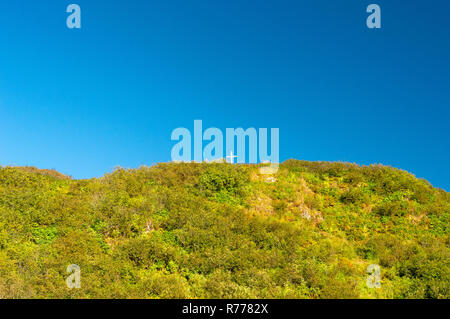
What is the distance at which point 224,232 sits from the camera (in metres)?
18.1

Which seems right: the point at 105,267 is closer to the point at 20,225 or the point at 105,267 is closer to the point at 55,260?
the point at 55,260

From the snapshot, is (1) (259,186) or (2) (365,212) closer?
(2) (365,212)

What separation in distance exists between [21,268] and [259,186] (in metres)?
15.0

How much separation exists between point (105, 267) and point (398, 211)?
714 inches

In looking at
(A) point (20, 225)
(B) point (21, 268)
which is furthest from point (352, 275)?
(A) point (20, 225)

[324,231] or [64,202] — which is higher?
[64,202]

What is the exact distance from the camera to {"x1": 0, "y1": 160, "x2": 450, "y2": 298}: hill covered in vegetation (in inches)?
564

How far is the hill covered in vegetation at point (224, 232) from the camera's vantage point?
1433cm

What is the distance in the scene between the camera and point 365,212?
72.6ft

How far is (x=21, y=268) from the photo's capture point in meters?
14.4
